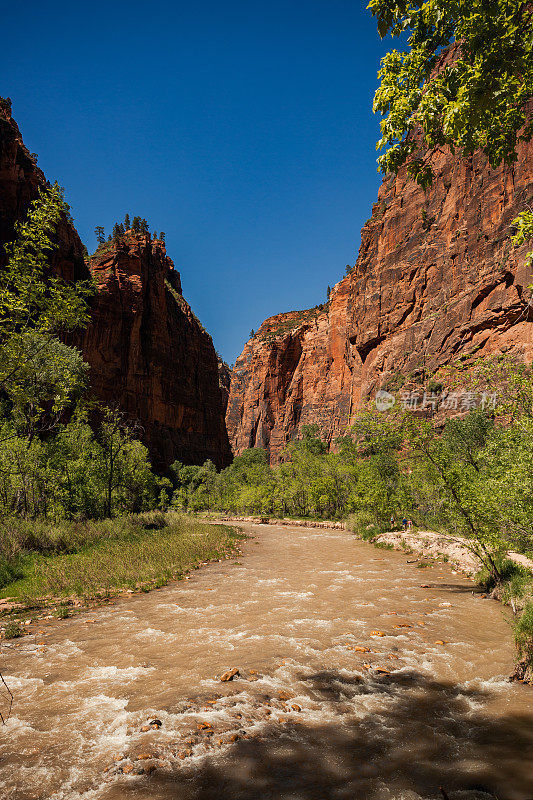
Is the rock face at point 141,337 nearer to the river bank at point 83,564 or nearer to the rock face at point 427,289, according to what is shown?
the rock face at point 427,289

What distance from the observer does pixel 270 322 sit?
162625 millimetres

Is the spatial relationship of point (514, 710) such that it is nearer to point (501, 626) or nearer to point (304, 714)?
point (304, 714)

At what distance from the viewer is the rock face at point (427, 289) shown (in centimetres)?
4866

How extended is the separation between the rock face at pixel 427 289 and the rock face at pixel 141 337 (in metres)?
35.8

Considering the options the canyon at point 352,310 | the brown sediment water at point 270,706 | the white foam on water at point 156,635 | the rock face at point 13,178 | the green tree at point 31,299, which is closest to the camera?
the brown sediment water at point 270,706

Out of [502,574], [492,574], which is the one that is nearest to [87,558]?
[492,574]

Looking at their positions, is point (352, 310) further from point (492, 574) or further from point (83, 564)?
point (83, 564)

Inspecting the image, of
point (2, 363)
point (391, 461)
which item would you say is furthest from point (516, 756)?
point (391, 461)

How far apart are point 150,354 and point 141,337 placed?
4043 millimetres

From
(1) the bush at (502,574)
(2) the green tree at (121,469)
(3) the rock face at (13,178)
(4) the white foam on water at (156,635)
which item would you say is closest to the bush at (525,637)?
(1) the bush at (502,574)

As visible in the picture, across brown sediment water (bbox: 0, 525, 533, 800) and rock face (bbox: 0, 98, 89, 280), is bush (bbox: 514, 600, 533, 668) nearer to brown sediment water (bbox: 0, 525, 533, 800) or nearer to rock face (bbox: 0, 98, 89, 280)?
brown sediment water (bbox: 0, 525, 533, 800)

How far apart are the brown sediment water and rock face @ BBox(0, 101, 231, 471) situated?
56902 millimetres

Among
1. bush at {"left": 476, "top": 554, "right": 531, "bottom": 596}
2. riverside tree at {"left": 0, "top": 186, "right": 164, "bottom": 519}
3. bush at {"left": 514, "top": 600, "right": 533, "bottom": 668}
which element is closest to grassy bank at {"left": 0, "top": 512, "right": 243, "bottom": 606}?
riverside tree at {"left": 0, "top": 186, "right": 164, "bottom": 519}

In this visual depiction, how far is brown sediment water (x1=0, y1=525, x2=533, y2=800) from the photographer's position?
352 centimetres
